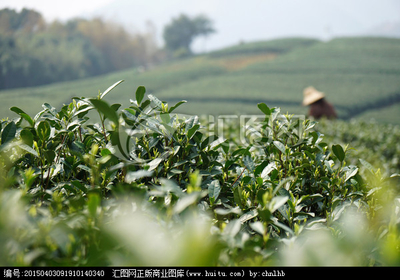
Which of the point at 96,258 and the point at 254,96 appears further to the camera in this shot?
the point at 254,96

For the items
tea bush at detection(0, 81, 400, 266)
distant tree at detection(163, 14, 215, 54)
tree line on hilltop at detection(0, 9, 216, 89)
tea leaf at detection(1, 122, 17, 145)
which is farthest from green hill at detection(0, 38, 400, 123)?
distant tree at detection(163, 14, 215, 54)

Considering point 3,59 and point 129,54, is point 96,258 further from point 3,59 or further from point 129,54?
point 129,54

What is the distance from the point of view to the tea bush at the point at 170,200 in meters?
0.66

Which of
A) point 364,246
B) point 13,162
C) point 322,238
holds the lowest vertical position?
point 364,246

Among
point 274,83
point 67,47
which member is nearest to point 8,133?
point 274,83

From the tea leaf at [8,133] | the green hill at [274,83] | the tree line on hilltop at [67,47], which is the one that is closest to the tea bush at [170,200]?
the tea leaf at [8,133]

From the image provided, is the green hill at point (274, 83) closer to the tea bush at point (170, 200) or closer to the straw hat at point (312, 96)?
the straw hat at point (312, 96)

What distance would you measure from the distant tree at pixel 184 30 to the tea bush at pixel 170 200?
186 ft

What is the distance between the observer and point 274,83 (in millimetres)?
23297

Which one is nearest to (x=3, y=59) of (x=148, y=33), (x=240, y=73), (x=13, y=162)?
(x=240, y=73)

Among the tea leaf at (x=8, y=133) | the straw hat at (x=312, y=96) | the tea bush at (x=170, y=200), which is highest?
the tea leaf at (x=8, y=133)

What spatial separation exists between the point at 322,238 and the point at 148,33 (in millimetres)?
56087

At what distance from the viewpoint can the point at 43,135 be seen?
45.3 inches

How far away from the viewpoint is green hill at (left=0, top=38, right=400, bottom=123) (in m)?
18.2
